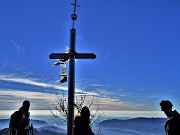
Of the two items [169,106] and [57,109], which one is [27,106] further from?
[57,109]

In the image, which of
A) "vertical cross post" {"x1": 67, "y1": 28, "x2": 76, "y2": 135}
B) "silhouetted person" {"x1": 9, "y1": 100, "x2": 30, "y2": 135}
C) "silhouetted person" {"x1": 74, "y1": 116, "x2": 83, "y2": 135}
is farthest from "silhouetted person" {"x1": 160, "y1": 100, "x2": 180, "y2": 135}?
"silhouetted person" {"x1": 9, "y1": 100, "x2": 30, "y2": 135}

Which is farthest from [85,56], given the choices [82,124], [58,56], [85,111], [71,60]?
[82,124]

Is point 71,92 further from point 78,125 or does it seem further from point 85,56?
point 78,125

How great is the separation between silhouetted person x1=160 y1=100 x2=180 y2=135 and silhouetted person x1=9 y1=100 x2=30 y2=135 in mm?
3597

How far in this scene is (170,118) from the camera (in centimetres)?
621

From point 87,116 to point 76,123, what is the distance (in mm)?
228

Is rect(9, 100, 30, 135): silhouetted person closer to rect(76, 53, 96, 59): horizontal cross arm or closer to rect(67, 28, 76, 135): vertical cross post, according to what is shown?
rect(76, 53, 96, 59): horizontal cross arm

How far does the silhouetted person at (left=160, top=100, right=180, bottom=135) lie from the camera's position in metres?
6.14

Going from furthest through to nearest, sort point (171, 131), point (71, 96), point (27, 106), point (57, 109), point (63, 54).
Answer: point (57, 109)
point (27, 106)
point (171, 131)
point (63, 54)
point (71, 96)

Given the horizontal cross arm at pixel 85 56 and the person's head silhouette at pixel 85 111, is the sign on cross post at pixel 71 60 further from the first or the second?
the person's head silhouette at pixel 85 111

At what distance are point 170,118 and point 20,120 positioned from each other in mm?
3888

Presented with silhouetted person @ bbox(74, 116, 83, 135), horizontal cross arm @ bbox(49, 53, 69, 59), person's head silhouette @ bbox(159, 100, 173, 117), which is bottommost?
silhouetted person @ bbox(74, 116, 83, 135)

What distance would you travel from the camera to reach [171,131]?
6160mm

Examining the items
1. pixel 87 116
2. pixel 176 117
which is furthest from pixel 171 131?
pixel 87 116
